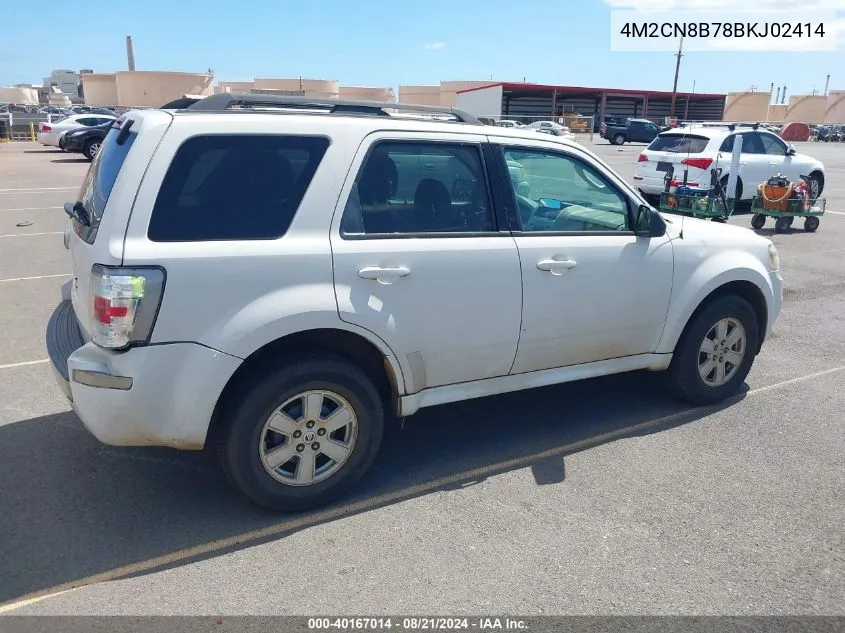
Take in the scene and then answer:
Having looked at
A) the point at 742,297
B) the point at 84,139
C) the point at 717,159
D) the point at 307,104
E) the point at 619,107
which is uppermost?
the point at 307,104

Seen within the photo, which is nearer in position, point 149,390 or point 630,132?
point 149,390

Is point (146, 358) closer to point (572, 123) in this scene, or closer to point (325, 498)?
point (325, 498)

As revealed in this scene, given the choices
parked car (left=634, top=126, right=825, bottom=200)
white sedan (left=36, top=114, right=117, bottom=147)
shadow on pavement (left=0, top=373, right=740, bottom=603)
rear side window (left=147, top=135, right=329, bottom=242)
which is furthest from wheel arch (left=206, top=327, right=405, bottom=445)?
white sedan (left=36, top=114, right=117, bottom=147)

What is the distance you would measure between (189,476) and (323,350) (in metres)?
1.11

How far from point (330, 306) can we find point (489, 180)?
123 centimetres

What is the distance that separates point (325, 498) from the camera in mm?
3633

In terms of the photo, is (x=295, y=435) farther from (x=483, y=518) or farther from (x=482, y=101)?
(x=482, y=101)

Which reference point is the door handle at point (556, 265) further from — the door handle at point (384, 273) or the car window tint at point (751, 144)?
the car window tint at point (751, 144)

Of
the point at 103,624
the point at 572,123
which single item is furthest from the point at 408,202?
the point at 572,123

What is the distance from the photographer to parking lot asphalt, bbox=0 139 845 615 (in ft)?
9.80

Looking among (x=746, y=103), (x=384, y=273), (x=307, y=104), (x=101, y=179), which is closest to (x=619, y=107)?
(x=746, y=103)

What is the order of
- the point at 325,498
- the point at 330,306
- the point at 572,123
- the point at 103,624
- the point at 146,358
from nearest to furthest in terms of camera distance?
the point at 103,624 → the point at 146,358 → the point at 330,306 → the point at 325,498 → the point at 572,123

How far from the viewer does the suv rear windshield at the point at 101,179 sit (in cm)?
329

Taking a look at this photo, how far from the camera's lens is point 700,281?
15.3 feet
